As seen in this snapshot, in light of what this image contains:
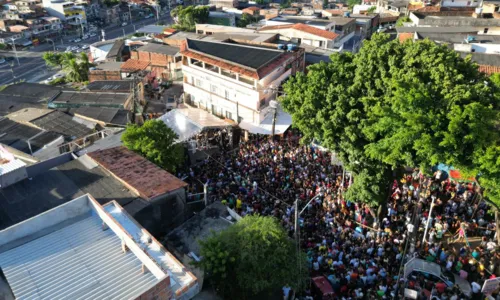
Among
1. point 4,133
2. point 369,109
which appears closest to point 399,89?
point 369,109

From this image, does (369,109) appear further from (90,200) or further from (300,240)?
(90,200)

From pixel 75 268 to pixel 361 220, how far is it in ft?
43.9

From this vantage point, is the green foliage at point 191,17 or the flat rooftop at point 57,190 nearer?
the flat rooftop at point 57,190

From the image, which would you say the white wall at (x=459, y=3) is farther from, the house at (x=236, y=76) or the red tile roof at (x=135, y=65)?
the red tile roof at (x=135, y=65)

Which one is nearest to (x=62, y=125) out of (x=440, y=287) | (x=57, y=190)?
(x=57, y=190)

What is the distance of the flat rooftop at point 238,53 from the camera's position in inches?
1115

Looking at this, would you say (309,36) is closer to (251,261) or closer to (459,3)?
(251,261)

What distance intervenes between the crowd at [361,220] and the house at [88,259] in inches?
263

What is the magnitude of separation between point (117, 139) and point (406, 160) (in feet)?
60.9

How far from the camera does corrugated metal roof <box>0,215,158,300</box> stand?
11.5 metres

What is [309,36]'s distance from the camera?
141ft

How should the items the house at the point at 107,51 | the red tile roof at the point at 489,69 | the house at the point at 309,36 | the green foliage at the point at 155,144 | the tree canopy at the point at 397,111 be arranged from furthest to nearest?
the house at the point at 107,51 < the house at the point at 309,36 < the red tile roof at the point at 489,69 < the green foliage at the point at 155,144 < the tree canopy at the point at 397,111

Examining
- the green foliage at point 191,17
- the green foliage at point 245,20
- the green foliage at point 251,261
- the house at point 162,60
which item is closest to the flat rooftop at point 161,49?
the house at point 162,60

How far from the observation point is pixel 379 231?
715 inches
